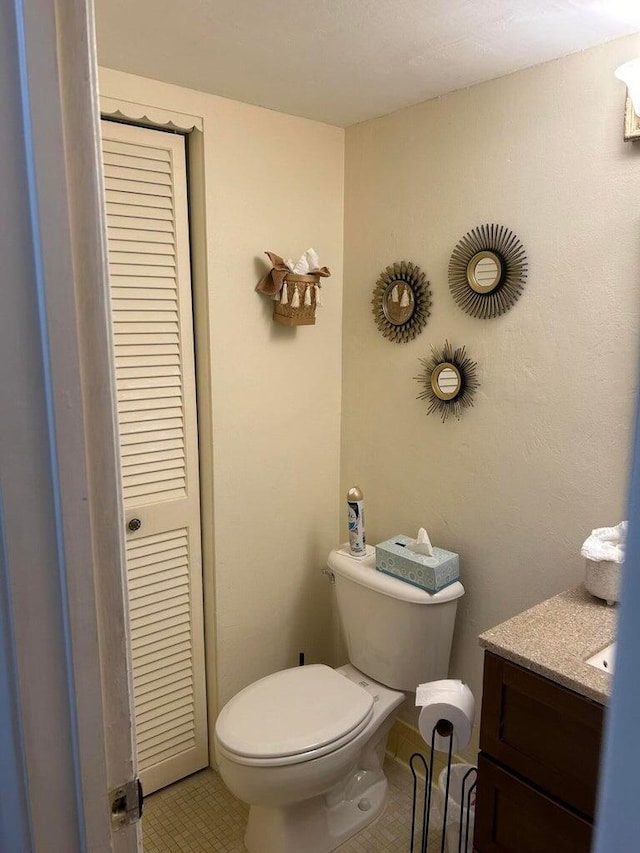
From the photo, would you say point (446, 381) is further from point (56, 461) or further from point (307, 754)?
point (56, 461)

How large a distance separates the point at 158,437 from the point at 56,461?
1.32 meters

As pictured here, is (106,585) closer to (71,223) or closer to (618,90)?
(71,223)

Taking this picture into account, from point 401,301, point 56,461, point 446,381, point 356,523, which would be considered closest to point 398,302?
point 401,301

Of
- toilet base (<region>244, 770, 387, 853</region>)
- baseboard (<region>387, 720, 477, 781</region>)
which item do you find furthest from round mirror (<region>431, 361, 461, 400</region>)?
toilet base (<region>244, 770, 387, 853</region>)

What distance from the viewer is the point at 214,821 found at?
1965mm

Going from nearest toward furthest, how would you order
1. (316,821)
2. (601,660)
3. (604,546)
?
1. (601,660)
2. (604,546)
3. (316,821)

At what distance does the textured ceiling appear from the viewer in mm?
1303

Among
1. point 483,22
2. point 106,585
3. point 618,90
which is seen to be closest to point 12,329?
point 106,585

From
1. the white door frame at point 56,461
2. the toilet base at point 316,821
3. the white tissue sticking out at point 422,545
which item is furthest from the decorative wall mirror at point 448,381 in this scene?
the white door frame at point 56,461

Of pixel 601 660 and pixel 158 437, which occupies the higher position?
pixel 158 437

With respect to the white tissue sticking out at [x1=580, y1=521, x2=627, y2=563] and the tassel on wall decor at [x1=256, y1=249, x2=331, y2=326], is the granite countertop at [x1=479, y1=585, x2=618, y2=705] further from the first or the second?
the tassel on wall decor at [x1=256, y1=249, x2=331, y2=326]

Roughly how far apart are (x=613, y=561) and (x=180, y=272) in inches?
55.0

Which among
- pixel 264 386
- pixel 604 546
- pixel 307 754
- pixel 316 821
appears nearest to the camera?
pixel 604 546

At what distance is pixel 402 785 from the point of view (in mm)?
2096
